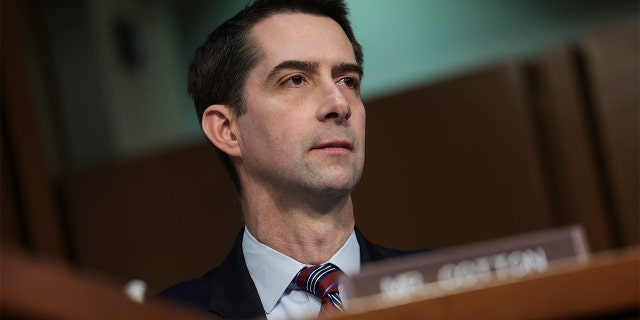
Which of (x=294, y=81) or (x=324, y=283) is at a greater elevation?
(x=294, y=81)

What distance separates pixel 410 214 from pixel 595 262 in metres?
0.92

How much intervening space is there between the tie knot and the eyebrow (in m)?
0.16

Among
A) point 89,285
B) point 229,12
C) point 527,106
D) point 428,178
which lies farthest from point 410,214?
point 89,285

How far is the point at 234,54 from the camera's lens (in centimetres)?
88

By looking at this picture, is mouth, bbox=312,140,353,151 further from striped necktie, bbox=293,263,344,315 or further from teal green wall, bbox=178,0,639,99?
teal green wall, bbox=178,0,639,99

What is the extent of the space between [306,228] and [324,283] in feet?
0.16

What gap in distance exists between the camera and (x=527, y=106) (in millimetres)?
1578

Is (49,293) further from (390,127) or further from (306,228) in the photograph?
(390,127)

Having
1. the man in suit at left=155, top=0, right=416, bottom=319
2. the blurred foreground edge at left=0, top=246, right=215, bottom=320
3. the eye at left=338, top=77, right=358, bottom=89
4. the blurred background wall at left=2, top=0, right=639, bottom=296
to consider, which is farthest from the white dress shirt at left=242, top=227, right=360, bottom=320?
the blurred background wall at left=2, top=0, right=639, bottom=296

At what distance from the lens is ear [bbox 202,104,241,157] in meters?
0.87

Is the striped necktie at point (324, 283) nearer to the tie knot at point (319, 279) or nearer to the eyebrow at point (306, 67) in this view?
the tie knot at point (319, 279)

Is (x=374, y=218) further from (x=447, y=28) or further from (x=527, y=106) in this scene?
(x=447, y=28)

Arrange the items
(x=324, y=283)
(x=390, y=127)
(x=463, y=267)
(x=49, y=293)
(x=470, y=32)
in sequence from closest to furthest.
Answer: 1. (x=49, y=293)
2. (x=463, y=267)
3. (x=324, y=283)
4. (x=390, y=127)
5. (x=470, y=32)

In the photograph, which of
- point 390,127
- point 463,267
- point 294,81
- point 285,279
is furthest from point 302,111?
point 390,127
